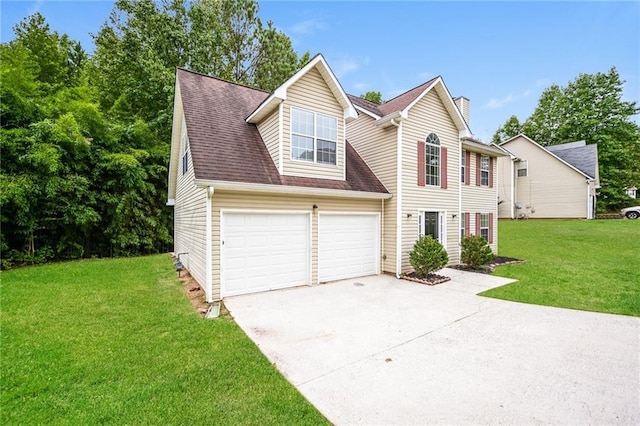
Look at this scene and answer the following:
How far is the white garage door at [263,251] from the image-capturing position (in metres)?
6.88

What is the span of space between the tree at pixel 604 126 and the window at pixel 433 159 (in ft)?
91.7

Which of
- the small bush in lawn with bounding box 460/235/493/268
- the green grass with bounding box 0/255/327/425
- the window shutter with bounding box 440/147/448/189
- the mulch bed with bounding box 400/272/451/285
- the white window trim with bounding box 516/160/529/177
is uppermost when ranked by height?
the white window trim with bounding box 516/160/529/177

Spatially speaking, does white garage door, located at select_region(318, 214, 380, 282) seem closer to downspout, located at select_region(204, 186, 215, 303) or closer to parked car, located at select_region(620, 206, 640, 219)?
downspout, located at select_region(204, 186, 215, 303)

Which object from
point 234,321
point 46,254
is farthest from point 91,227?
point 234,321

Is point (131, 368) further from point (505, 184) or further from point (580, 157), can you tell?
point (580, 157)

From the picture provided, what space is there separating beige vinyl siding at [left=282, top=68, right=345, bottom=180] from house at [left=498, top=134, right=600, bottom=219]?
19.6 metres

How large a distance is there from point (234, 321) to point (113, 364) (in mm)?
1961

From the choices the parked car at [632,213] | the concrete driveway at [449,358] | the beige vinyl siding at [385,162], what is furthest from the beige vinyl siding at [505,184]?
the concrete driveway at [449,358]

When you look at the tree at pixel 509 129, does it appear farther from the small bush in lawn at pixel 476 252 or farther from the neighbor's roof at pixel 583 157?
the small bush in lawn at pixel 476 252

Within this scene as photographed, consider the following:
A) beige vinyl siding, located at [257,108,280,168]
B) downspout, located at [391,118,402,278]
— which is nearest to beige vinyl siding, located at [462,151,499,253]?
downspout, located at [391,118,402,278]

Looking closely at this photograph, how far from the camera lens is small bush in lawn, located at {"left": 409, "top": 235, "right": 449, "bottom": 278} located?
8672 millimetres

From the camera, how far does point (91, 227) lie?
1236 cm

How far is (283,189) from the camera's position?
7.27 m

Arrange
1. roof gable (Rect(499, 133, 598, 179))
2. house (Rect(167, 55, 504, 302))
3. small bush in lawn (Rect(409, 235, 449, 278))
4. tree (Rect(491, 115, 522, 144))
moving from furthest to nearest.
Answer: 1. tree (Rect(491, 115, 522, 144))
2. roof gable (Rect(499, 133, 598, 179))
3. small bush in lawn (Rect(409, 235, 449, 278))
4. house (Rect(167, 55, 504, 302))
